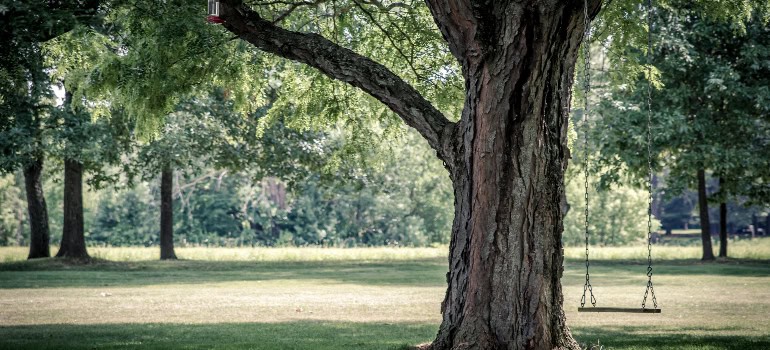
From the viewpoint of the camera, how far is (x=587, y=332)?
13.9m

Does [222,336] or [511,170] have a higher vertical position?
[511,170]

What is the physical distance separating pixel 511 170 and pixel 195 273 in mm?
20223

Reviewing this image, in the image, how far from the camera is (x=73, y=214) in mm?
30109

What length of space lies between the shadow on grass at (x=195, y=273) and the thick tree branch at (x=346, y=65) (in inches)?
533

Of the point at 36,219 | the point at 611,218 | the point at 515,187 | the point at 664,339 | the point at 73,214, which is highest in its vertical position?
the point at 611,218

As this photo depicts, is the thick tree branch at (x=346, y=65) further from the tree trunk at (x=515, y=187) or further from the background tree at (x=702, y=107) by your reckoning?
the background tree at (x=702, y=107)

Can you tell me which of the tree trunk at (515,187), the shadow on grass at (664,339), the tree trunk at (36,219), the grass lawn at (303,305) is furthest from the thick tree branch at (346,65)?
the tree trunk at (36,219)

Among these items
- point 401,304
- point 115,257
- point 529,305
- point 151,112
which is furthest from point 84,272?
point 529,305

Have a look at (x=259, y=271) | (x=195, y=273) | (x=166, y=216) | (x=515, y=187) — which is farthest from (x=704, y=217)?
(x=515, y=187)

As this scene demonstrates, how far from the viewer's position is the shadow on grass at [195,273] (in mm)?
24516

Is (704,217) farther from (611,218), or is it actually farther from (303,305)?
(611,218)

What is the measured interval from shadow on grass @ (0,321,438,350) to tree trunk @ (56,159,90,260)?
16.4 metres

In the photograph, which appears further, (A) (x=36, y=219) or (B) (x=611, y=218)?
(B) (x=611, y=218)

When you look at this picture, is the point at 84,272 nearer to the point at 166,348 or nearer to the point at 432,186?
the point at 166,348
